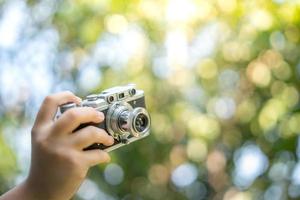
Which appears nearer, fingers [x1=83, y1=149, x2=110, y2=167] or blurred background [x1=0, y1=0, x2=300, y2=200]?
fingers [x1=83, y1=149, x2=110, y2=167]

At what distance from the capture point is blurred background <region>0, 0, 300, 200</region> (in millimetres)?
1533

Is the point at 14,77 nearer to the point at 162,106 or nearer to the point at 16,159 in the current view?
the point at 16,159

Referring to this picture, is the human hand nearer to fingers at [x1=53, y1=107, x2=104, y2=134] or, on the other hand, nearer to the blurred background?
fingers at [x1=53, y1=107, x2=104, y2=134]

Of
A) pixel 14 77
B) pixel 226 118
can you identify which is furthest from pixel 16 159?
pixel 226 118

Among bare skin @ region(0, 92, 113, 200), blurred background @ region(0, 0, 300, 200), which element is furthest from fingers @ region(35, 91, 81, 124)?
blurred background @ region(0, 0, 300, 200)

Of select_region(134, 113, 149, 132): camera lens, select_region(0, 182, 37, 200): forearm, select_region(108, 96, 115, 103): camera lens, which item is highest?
select_region(108, 96, 115, 103): camera lens

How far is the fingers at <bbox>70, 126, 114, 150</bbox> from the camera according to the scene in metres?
0.53

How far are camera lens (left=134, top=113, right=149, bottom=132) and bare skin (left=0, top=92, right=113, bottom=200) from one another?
0.20 ft

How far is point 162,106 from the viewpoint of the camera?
1593 millimetres

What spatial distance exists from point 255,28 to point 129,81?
1.17ft

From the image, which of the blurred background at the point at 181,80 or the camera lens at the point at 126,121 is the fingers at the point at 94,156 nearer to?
the camera lens at the point at 126,121

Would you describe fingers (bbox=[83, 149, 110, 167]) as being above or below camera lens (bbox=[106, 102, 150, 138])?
below

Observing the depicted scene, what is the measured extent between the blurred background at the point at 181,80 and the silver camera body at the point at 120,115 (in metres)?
0.91

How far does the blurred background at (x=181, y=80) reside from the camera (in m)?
1.53
